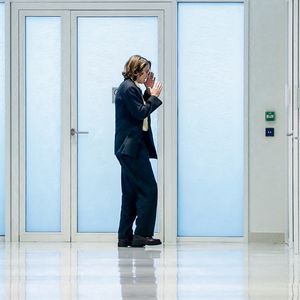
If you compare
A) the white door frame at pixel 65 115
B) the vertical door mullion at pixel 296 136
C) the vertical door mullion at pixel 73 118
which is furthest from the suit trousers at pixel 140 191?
the vertical door mullion at pixel 296 136

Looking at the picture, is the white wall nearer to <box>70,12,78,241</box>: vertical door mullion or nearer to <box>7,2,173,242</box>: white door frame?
<box>7,2,173,242</box>: white door frame

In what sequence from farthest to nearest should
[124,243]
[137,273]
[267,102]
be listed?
[267,102]
[124,243]
[137,273]

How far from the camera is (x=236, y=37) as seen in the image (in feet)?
28.8


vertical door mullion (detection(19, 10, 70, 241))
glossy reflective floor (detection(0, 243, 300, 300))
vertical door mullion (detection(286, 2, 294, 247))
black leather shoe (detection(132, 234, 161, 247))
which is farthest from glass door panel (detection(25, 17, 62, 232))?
vertical door mullion (detection(286, 2, 294, 247))

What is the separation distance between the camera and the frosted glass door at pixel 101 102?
8.80 m

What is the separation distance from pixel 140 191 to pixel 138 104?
0.71 meters

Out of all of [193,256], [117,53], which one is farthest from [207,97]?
[193,256]

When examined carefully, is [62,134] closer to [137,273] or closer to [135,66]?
[135,66]

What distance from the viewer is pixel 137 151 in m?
7.73

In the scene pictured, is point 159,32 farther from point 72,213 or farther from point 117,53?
point 72,213

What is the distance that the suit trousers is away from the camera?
7699 millimetres

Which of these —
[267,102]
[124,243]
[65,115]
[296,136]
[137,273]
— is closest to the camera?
[137,273]

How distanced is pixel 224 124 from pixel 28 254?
244 centimetres

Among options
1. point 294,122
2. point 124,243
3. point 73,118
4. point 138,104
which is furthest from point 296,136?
point 73,118
